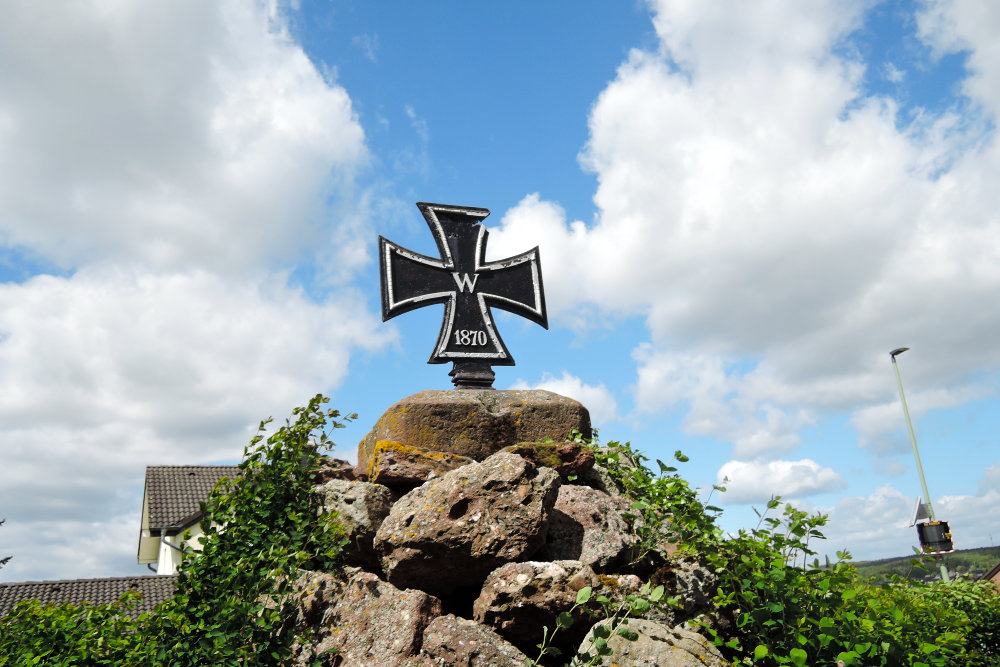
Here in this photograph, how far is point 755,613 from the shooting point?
4758 mm

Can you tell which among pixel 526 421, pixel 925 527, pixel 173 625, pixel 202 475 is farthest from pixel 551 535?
pixel 202 475

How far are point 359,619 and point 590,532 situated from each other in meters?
1.94

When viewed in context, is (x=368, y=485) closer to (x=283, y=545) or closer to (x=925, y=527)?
(x=283, y=545)

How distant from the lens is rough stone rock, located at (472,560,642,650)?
4.70m

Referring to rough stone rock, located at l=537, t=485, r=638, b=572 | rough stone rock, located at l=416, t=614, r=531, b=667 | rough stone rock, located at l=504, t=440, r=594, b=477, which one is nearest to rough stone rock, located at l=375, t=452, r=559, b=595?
rough stone rock, located at l=537, t=485, r=638, b=572

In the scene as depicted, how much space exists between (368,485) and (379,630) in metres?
1.42

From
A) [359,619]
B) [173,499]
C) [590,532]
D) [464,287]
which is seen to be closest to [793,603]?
[590,532]

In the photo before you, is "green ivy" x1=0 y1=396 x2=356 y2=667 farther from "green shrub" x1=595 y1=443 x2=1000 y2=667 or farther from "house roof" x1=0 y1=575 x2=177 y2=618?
"house roof" x1=0 y1=575 x2=177 y2=618

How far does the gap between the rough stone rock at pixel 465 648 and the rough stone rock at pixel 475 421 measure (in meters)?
2.15

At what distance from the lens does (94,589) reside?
65.3 feet

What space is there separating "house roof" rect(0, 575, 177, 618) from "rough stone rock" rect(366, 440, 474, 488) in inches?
605

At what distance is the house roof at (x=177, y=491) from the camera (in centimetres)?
2392

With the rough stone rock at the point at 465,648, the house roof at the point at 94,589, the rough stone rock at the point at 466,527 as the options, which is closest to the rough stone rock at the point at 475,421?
the rough stone rock at the point at 466,527

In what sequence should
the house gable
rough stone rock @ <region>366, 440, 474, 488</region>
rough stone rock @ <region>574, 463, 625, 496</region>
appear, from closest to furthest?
rough stone rock @ <region>366, 440, 474, 488</region>, rough stone rock @ <region>574, 463, 625, 496</region>, the house gable
